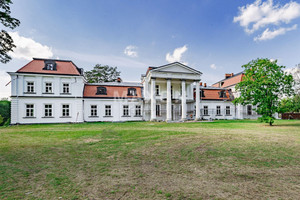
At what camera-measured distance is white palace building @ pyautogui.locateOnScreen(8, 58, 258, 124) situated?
20.5 m

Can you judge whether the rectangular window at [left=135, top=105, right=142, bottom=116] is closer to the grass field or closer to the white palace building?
the white palace building

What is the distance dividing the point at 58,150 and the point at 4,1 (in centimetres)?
626

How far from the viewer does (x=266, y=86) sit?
1509 cm

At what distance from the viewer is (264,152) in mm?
5598

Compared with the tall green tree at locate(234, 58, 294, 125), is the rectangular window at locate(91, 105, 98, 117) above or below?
below

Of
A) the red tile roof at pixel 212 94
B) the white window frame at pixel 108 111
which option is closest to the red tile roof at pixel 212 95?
the red tile roof at pixel 212 94

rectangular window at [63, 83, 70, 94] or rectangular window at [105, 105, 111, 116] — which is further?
rectangular window at [105, 105, 111, 116]

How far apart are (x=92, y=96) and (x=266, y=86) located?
21818mm

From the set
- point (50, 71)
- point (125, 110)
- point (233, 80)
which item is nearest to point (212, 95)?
point (233, 80)

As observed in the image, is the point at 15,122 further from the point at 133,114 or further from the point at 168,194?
the point at 168,194

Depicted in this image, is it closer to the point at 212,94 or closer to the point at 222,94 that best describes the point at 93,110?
the point at 212,94

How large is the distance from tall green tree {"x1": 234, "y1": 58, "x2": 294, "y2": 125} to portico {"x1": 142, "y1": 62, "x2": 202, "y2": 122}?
874 cm

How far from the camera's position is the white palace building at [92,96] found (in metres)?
20.5

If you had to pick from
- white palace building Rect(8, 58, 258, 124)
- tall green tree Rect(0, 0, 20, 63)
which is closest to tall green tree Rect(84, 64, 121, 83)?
white palace building Rect(8, 58, 258, 124)
